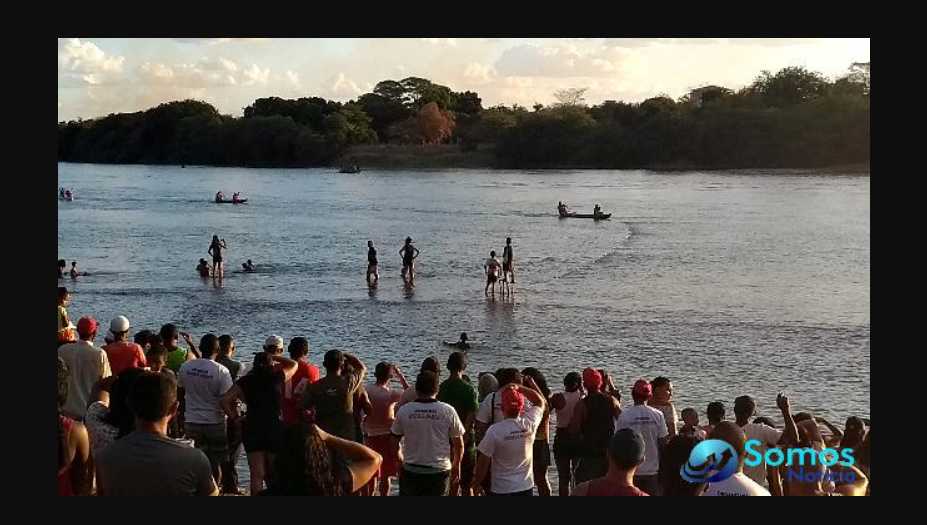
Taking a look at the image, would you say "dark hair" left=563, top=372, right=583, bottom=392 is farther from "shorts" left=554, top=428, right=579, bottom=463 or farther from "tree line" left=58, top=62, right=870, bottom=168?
"tree line" left=58, top=62, right=870, bottom=168

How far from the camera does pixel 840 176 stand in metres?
85.8

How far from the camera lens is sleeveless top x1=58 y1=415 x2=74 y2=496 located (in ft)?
21.0

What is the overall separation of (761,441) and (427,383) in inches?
104

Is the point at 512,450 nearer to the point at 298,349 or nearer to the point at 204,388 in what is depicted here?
the point at 298,349

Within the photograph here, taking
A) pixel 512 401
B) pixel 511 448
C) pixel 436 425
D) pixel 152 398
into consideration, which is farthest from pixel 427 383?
pixel 152 398

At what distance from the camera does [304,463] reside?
520cm

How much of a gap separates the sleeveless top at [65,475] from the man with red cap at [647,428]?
3.88 metres

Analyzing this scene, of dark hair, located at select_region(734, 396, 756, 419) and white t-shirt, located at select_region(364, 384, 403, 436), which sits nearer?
dark hair, located at select_region(734, 396, 756, 419)

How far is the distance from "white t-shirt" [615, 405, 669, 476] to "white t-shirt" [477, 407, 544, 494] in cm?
65

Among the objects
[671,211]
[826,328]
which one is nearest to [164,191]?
[671,211]

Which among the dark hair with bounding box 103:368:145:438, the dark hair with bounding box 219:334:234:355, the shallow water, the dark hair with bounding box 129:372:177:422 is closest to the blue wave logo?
the dark hair with bounding box 129:372:177:422

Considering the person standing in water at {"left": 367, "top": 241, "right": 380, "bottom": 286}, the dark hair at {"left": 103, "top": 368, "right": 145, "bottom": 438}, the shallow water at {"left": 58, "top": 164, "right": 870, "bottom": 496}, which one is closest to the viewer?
the dark hair at {"left": 103, "top": 368, "right": 145, "bottom": 438}

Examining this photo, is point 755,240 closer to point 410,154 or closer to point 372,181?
point 372,181

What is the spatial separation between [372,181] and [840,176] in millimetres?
41111
